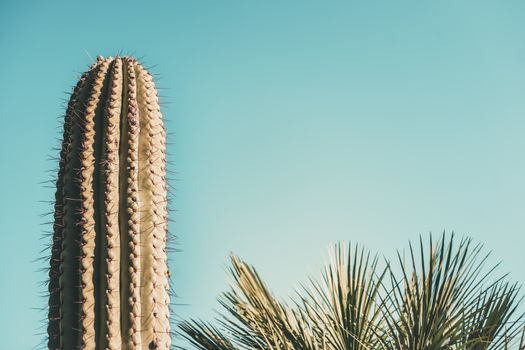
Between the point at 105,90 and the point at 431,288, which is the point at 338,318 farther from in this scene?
the point at 105,90

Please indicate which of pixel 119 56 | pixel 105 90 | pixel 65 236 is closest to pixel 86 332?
pixel 65 236

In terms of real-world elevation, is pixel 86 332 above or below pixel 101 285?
below

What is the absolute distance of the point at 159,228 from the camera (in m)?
2.86

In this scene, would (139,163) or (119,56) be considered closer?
(139,163)

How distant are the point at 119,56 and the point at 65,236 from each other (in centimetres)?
123

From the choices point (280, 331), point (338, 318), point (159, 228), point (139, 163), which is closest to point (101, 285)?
point (159, 228)

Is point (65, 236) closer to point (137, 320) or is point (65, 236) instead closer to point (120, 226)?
point (120, 226)

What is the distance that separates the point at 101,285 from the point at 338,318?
54.9 inches

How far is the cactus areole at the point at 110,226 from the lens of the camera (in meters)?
2.59

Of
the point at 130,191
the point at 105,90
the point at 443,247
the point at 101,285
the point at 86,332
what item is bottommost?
the point at 86,332

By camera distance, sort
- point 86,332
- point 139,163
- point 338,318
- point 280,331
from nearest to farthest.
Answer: point 86,332
point 139,163
point 280,331
point 338,318

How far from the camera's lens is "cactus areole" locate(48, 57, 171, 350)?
8.48ft

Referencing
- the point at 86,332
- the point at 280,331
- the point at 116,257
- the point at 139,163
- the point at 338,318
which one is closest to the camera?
the point at 86,332

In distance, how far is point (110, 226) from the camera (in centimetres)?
275
